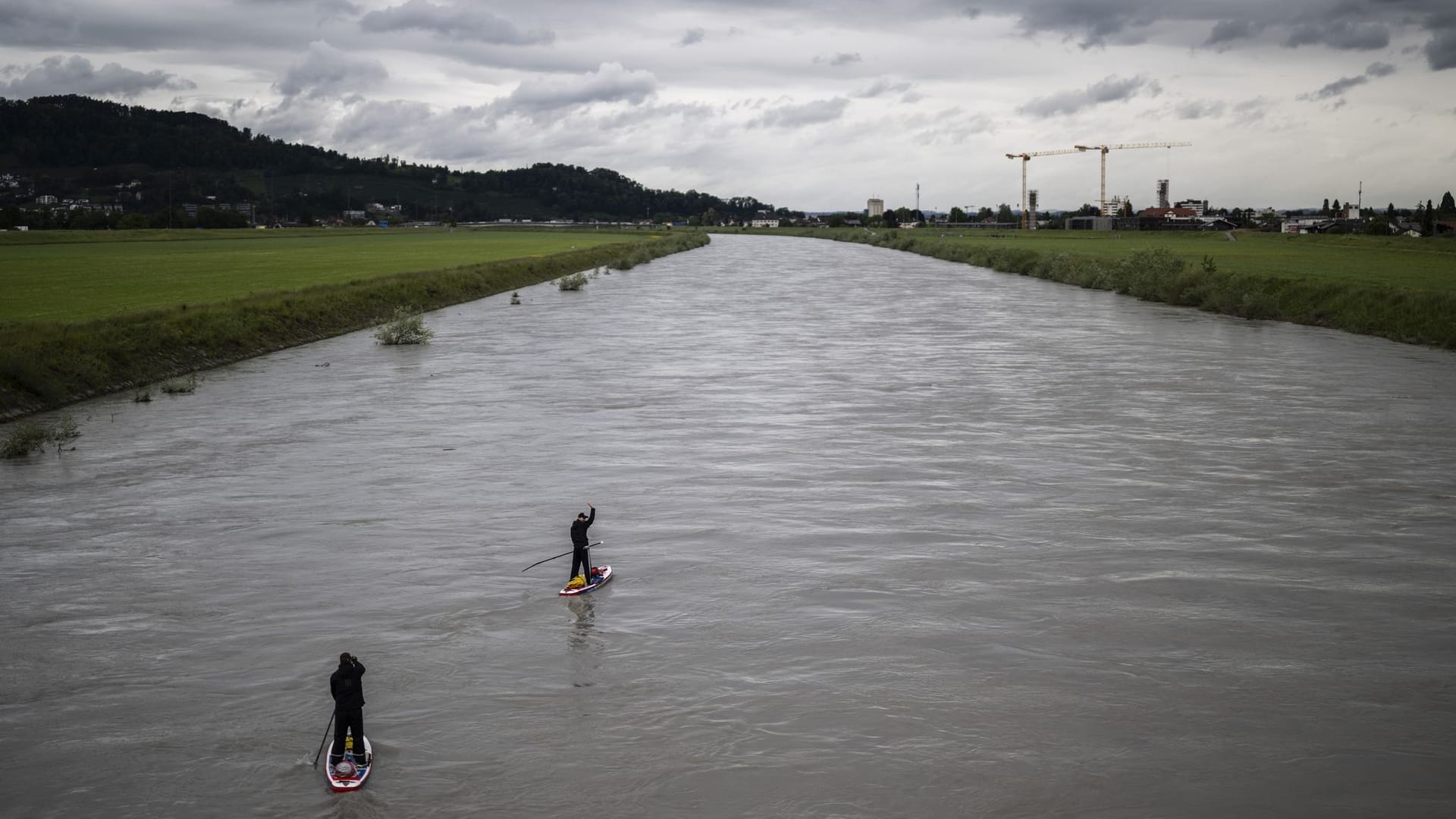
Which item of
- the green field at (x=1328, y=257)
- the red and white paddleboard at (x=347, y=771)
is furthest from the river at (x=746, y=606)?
the green field at (x=1328, y=257)

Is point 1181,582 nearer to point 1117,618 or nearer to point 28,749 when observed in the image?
point 1117,618

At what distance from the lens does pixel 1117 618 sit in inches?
536

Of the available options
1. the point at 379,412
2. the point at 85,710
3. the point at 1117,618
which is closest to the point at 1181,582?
the point at 1117,618

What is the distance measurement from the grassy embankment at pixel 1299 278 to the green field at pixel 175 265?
4008 centimetres

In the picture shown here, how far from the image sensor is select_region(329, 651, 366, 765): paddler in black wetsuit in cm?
942

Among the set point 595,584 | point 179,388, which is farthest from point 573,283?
point 595,584

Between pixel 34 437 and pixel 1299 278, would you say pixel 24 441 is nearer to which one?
pixel 34 437

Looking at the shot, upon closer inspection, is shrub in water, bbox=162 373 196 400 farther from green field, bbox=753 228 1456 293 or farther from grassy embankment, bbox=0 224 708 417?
green field, bbox=753 228 1456 293

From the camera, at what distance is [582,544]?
542 inches

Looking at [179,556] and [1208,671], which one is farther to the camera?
[179,556]

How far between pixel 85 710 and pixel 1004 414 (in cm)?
2023

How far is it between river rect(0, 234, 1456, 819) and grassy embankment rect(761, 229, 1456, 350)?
57.0 ft

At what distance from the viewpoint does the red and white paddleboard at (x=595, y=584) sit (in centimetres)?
1417

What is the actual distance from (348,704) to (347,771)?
566 millimetres
